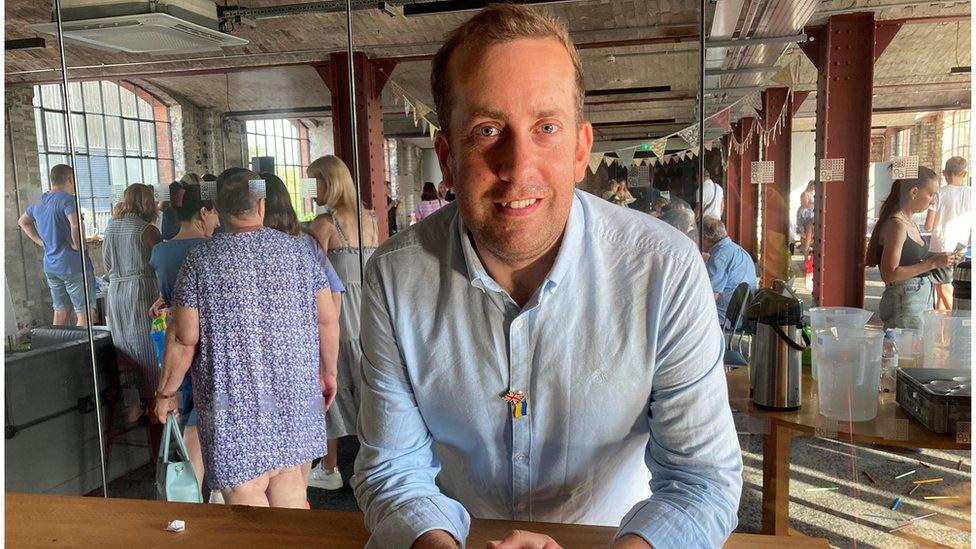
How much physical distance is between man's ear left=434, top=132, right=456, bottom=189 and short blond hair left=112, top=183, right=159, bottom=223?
8.35 ft

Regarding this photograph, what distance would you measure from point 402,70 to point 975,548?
316cm

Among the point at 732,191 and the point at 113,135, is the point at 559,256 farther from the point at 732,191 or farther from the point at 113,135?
the point at 732,191

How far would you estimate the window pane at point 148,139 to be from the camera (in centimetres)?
310

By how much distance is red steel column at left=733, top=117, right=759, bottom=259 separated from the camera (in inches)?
148

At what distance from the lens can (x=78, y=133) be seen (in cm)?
312

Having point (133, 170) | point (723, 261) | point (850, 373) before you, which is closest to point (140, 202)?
point (133, 170)

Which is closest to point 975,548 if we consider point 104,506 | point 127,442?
point 104,506

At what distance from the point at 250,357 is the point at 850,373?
1.97m

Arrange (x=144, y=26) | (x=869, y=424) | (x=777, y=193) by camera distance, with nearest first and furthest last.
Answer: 1. (x=869, y=424)
2. (x=144, y=26)
3. (x=777, y=193)

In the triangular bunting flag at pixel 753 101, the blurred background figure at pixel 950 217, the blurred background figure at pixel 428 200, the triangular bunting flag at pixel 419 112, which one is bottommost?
the blurred background figure at pixel 950 217

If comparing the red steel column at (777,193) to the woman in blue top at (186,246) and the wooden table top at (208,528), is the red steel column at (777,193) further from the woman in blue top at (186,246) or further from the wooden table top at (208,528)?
the wooden table top at (208,528)

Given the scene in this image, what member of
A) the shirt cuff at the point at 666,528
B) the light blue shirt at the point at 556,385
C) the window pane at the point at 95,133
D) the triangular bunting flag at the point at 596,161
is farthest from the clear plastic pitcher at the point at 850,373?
the window pane at the point at 95,133

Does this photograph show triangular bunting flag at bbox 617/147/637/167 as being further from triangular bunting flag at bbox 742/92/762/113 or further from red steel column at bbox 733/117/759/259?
triangular bunting flag at bbox 742/92/762/113

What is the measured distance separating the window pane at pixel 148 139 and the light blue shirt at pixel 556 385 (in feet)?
8.14
